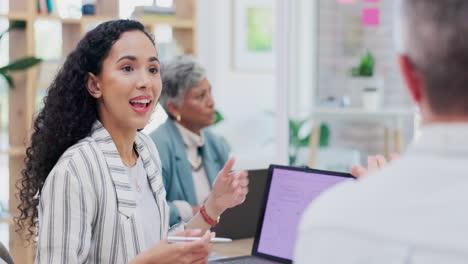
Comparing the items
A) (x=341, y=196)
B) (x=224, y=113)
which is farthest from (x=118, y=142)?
(x=224, y=113)

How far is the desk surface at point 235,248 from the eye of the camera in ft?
8.73

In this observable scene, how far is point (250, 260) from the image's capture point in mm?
2439

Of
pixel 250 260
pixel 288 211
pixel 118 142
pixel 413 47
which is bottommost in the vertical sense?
pixel 250 260

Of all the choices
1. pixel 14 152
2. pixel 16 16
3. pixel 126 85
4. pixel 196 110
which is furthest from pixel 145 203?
pixel 16 16

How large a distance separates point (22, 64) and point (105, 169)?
9.02 feet

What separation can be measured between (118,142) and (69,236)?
1.25 ft

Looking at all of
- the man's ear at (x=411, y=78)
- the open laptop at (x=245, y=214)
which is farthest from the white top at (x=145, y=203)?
the man's ear at (x=411, y=78)

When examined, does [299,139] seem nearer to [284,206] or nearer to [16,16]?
[16,16]

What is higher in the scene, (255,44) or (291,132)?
(255,44)

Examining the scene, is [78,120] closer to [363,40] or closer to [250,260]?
[250,260]

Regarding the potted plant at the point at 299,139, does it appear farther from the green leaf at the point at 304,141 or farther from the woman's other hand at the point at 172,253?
the woman's other hand at the point at 172,253

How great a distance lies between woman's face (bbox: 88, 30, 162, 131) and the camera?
A: 2061mm

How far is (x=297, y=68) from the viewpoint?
5.42 meters

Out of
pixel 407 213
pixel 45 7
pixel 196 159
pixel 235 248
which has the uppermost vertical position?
pixel 45 7
